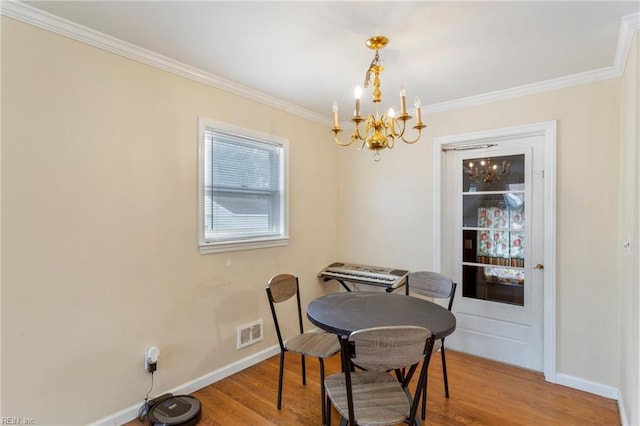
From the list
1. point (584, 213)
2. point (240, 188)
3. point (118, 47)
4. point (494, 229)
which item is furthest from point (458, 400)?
point (118, 47)

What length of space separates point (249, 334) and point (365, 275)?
50.2 inches

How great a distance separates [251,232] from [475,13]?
7.65ft

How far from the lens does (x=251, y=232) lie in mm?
3055

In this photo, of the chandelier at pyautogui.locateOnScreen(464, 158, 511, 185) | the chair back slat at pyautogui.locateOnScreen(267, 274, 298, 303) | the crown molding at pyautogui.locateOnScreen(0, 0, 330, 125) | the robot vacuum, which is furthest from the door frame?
the robot vacuum

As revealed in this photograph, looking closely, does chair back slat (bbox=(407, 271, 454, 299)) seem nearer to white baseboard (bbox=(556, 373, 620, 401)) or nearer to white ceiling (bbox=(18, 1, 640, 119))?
white baseboard (bbox=(556, 373, 620, 401))

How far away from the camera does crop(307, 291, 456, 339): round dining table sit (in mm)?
1822

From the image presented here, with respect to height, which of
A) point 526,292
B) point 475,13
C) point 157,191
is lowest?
point 526,292

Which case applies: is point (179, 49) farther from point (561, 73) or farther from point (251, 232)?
point (561, 73)

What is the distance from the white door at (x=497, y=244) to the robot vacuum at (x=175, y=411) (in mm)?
2429

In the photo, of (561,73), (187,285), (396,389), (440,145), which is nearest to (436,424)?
(396,389)

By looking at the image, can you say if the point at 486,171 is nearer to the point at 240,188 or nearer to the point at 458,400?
the point at 458,400

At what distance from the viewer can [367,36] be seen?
2.00 m

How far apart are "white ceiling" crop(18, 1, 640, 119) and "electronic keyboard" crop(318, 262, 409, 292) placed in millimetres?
1800

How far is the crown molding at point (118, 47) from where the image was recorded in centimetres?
175
